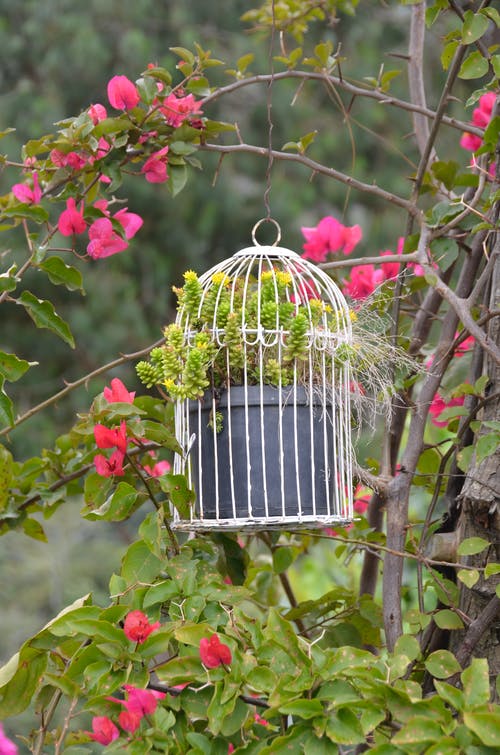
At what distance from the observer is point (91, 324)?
238 inches

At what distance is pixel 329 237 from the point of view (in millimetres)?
1689

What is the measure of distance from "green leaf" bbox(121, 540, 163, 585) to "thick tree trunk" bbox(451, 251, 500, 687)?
1.26 feet

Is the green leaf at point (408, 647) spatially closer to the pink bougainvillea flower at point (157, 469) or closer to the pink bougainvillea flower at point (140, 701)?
the pink bougainvillea flower at point (140, 701)

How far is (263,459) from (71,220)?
49 cm

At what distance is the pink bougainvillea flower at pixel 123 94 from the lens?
1.44 metres

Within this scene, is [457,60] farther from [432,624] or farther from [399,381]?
[432,624]

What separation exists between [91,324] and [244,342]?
493cm

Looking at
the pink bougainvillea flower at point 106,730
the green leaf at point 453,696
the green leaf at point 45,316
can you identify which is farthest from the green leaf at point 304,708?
the green leaf at point 45,316

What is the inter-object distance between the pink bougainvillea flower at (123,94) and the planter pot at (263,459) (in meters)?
0.47

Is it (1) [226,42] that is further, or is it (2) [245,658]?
(1) [226,42]

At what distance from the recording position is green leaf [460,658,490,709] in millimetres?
923

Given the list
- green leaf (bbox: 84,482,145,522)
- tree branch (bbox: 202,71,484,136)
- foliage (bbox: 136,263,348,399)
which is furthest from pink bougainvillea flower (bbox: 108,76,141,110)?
green leaf (bbox: 84,482,145,522)

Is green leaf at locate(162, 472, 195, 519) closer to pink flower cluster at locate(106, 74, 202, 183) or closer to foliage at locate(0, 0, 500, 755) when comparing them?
foliage at locate(0, 0, 500, 755)

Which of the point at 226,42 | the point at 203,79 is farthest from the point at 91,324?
the point at 203,79
